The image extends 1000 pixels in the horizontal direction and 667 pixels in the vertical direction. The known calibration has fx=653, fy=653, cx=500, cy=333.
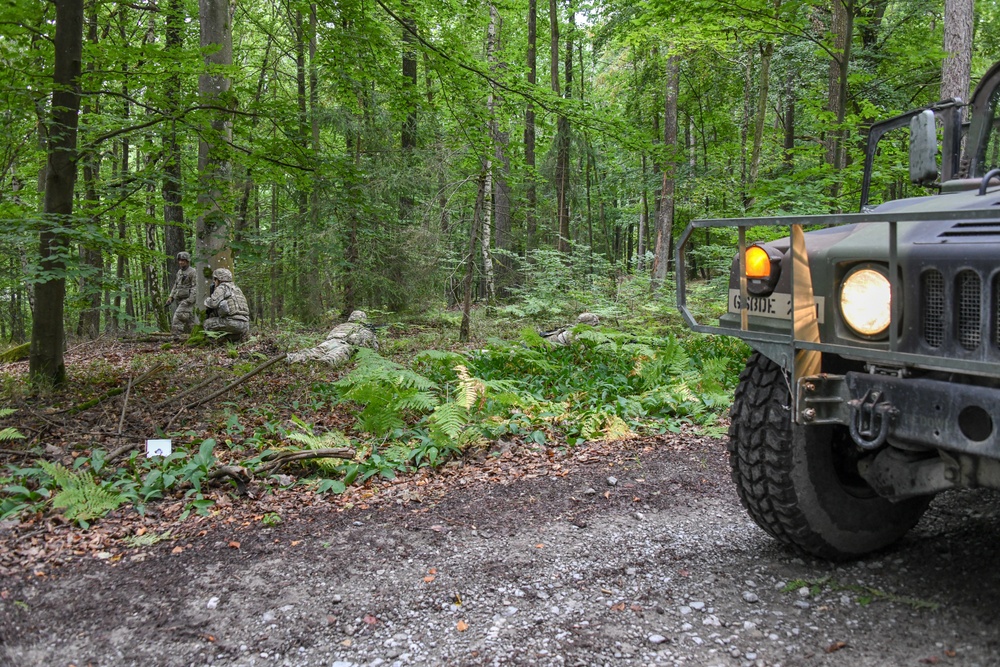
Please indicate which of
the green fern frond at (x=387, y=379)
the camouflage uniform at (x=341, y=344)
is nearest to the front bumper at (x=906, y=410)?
the green fern frond at (x=387, y=379)

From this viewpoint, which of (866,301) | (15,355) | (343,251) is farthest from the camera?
(343,251)

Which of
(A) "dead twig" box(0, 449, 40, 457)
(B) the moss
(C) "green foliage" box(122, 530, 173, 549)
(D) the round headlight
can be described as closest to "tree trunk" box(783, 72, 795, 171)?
(D) the round headlight

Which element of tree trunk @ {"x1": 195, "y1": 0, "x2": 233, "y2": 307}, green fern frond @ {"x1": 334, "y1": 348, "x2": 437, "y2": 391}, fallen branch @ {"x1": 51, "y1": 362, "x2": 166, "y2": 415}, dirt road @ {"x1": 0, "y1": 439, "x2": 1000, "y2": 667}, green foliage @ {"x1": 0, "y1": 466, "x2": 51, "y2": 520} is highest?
tree trunk @ {"x1": 195, "y1": 0, "x2": 233, "y2": 307}

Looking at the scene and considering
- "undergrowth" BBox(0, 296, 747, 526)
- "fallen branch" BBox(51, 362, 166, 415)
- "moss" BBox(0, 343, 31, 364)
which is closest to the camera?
"undergrowth" BBox(0, 296, 747, 526)

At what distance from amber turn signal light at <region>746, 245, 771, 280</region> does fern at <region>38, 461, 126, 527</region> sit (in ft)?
12.8

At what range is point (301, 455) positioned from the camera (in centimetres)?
481

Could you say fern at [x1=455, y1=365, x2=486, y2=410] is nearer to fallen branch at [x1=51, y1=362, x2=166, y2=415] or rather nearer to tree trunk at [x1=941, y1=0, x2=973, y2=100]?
fallen branch at [x1=51, y1=362, x2=166, y2=415]

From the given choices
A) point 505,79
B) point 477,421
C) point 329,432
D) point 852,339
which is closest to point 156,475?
point 329,432

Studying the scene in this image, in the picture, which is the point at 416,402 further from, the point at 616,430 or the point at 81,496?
the point at 81,496

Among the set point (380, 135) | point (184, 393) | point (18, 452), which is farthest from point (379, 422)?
point (380, 135)

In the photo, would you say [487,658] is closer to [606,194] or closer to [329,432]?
[329,432]

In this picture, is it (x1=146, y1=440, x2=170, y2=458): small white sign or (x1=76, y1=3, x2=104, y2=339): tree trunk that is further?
(x1=76, y1=3, x2=104, y2=339): tree trunk

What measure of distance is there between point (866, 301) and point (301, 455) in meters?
3.85

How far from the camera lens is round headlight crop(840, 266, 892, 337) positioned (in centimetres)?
227
